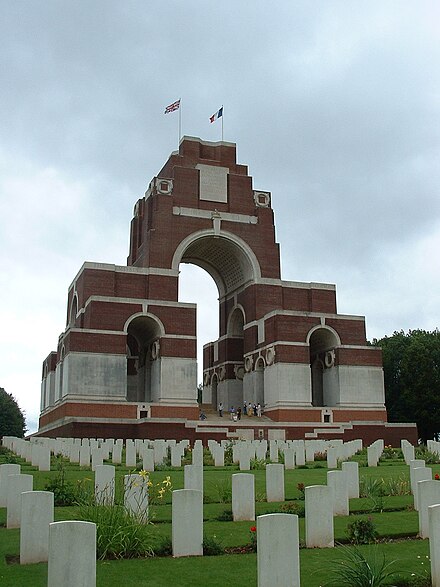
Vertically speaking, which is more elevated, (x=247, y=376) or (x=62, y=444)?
(x=247, y=376)

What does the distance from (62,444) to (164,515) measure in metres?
13.6

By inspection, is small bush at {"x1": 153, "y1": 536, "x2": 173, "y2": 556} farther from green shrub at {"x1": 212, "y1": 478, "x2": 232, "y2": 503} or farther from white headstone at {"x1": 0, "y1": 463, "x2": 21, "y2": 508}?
green shrub at {"x1": 212, "y1": 478, "x2": 232, "y2": 503}

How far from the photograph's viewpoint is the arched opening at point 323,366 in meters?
39.6

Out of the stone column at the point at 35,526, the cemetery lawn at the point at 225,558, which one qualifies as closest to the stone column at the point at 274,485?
the cemetery lawn at the point at 225,558

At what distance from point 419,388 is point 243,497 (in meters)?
39.6

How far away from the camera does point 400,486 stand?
12.5 metres

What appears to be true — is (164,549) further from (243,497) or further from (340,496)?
(340,496)

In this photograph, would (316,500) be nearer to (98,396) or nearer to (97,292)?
(98,396)

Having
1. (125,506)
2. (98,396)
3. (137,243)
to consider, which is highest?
(137,243)

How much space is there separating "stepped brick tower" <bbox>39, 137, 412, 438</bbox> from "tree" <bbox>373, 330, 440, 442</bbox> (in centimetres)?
821

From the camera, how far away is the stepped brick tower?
3538cm

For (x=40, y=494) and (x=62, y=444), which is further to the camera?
(x=62, y=444)

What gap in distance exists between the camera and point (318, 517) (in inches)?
308

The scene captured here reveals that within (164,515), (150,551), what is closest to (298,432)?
(164,515)
